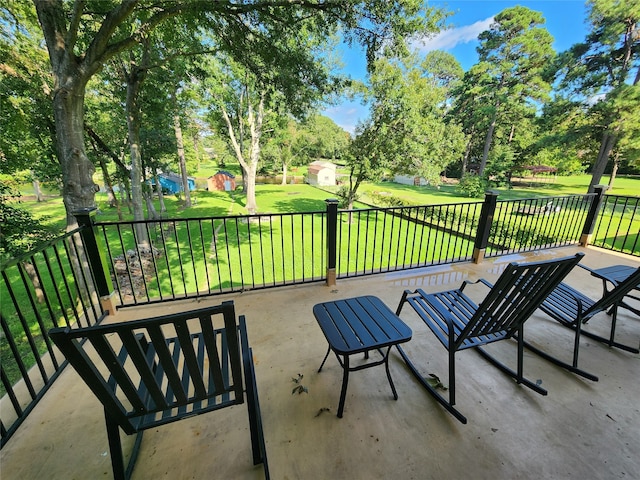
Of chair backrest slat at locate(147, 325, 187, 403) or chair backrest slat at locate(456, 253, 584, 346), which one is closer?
chair backrest slat at locate(147, 325, 187, 403)

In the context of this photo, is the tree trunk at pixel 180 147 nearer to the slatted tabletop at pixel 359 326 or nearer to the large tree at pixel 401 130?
the large tree at pixel 401 130

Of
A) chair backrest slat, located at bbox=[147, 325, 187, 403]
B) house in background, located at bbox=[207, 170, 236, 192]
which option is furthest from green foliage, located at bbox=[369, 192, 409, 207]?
house in background, located at bbox=[207, 170, 236, 192]

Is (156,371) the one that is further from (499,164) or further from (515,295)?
(499,164)

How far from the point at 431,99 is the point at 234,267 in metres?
9.20

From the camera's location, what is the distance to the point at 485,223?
3818mm

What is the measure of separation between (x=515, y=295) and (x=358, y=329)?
99 centimetres

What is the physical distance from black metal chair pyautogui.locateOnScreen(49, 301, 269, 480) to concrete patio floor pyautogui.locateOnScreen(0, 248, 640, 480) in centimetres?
21

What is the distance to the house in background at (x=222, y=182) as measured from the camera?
2698 centimetres

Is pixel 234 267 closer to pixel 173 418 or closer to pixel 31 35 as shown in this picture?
pixel 31 35

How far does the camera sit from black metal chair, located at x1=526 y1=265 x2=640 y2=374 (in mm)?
1886

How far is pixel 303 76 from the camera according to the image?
4.81 meters

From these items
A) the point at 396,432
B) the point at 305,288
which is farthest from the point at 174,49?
the point at 396,432

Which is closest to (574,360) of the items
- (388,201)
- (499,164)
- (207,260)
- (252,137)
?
(207,260)

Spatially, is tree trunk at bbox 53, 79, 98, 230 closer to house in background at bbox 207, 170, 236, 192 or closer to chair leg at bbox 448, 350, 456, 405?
chair leg at bbox 448, 350, 456, 405
